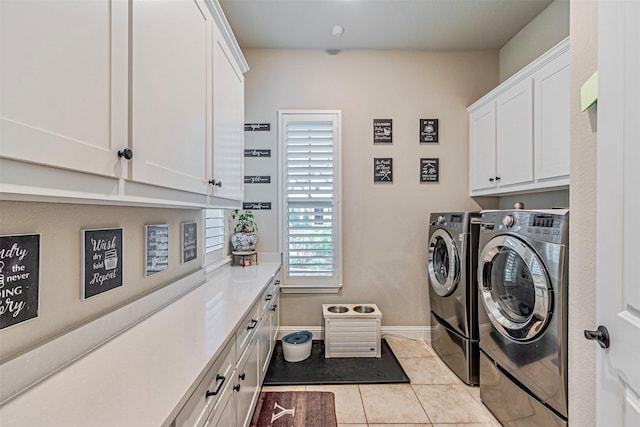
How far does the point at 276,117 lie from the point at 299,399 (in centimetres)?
249

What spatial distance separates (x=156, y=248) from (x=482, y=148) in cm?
283

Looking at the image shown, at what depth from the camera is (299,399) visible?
220 centimetres

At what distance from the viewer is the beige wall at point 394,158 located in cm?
317

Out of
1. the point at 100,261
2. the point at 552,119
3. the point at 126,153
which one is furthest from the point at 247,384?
the point at 552,119

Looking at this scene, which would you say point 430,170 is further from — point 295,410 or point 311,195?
point 295,410

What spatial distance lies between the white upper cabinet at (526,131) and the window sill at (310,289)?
1712 millimetres

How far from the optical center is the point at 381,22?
273 centimetres

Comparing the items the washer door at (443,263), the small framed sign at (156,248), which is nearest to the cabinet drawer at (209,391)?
the small framed sign at (156,248)

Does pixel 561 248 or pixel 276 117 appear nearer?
pixel 561 248

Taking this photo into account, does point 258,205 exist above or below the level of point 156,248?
above

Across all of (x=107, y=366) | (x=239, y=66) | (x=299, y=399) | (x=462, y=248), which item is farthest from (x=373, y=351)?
(x=239, y=66)

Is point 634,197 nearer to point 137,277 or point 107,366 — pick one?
point 107,366

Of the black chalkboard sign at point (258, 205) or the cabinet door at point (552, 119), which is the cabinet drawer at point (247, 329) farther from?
the cabinet door at point (552, 119)

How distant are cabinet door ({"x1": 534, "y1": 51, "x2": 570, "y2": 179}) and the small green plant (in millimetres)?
2418
